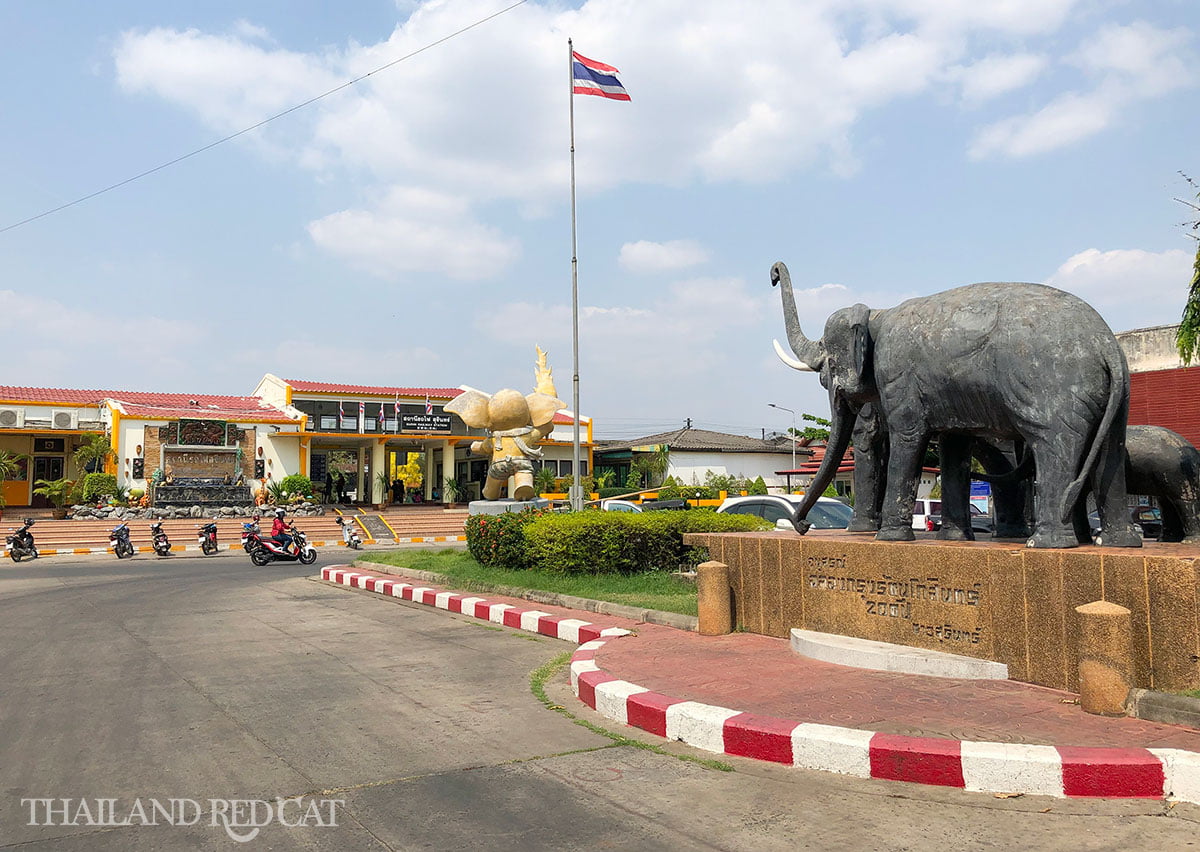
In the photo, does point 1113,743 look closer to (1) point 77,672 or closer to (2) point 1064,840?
(2) point 1064,840

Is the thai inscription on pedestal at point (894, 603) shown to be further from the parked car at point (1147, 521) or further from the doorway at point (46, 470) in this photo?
the doorway at point (46, 470)

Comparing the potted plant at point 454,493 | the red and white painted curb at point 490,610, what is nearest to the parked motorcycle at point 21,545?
the red and white painted curb at point 490,610

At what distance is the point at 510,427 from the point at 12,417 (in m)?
21.5

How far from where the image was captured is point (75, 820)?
381 centimetres

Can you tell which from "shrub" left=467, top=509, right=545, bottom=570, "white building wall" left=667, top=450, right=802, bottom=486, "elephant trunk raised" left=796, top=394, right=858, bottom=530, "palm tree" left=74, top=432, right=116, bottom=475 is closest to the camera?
"elephant trunk raised" left=796, top=394, right=858, bottom=530

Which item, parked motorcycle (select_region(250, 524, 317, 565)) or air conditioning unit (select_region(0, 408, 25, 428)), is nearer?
parked motorcycle (select_region(250, 524, 317, 565))

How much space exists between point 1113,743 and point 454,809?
3035 mm

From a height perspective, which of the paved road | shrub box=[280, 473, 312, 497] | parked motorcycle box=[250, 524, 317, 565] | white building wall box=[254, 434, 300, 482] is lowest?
parked motorcycle box=[250, 524, 317, 565]

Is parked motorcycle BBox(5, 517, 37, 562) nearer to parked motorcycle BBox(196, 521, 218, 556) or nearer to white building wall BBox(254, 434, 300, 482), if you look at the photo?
parked motorcycle BBox(196, 521, 218, 556)

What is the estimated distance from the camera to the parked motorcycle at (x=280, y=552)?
19.3m

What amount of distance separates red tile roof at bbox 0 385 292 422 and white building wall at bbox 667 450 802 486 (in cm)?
1904

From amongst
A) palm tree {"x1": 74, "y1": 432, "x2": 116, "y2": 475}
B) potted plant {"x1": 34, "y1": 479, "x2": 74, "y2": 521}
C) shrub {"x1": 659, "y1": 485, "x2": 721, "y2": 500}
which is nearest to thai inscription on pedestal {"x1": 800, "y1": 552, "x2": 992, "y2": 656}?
shrub {"x1": 659, "y1": 485, "x2": 721, "y2": 500}

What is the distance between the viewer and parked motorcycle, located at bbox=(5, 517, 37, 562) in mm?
21000

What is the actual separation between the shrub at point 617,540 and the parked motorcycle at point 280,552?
9.09 m
